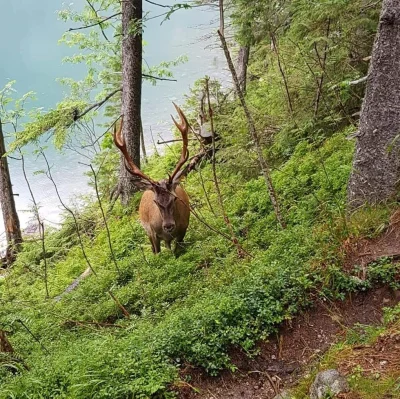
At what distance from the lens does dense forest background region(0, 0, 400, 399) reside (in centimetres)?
441

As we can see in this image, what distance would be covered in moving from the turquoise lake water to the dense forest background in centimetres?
447

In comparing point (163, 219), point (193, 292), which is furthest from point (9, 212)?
point (193, 292)

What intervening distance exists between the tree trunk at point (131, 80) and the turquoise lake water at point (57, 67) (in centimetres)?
373

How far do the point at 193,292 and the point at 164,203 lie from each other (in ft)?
5.17

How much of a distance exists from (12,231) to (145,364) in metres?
10.1

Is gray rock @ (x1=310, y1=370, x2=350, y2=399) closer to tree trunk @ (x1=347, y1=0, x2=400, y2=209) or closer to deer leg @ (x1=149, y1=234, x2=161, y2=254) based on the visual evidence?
tree trunk @ (x1=347, y1=0, x2=400, y2=209)

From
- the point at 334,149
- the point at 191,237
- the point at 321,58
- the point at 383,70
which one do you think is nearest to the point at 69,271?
the point at 191,237

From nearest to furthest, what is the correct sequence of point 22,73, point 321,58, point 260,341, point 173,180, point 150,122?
point 260,341
point 173,180
point 321,58
point 150,122
point 22,73

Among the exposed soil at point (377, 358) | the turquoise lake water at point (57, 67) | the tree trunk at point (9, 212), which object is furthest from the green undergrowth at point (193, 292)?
the turquoise lake water at point (57, 67)

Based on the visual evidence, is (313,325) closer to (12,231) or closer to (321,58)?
(321,58)

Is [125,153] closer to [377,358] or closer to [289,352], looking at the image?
[289,352]

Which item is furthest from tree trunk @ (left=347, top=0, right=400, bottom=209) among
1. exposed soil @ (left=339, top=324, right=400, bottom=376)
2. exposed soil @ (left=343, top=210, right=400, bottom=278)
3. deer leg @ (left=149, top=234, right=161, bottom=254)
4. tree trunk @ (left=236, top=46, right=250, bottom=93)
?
tree trunk @ (left=236, top=46, right=250, bottom=93)

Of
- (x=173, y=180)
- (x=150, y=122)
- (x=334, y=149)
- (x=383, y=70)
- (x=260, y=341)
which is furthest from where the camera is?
(x=150, y=122)

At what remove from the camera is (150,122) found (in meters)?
23.8
